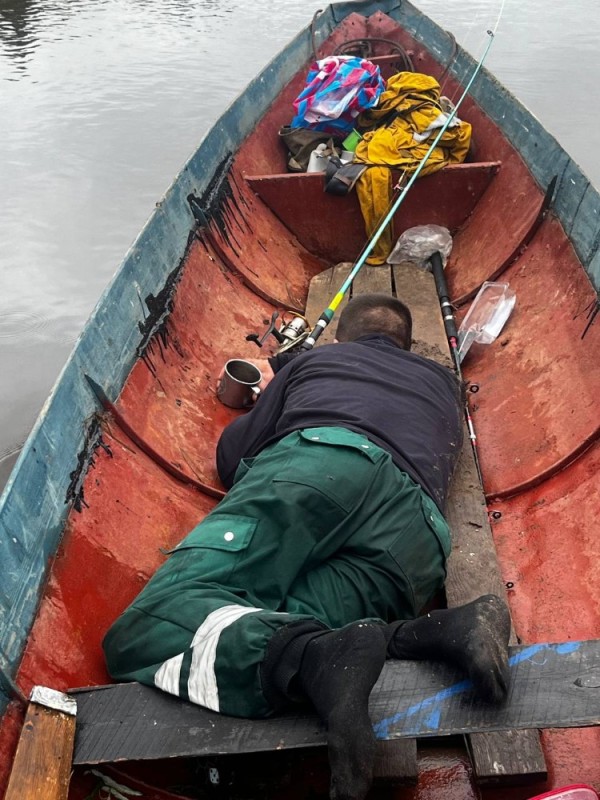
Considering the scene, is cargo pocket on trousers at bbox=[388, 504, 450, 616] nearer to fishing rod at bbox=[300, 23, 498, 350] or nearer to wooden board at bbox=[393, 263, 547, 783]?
wooden board at bbox=[393, 263, 547, 783]

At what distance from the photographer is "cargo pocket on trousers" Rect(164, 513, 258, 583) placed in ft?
5.97

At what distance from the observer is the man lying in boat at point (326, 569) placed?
150 cm

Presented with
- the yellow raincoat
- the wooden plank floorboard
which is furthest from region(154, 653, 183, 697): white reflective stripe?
the yellow raincoat

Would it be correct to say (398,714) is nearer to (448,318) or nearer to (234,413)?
(234,413)

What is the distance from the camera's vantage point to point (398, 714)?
5.07ft

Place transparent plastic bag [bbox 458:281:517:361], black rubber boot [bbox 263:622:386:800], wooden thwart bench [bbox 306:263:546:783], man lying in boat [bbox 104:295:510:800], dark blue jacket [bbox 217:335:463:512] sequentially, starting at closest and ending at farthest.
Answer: black rubber boot [bbox 263:622:386:800]
man lying in boat [bbox 104:295:510:800]
wooden thwart bench [bbox 306:263:546:783]
dark blue jacket [bbox 217:335:463:512]
transparent plastic bag [bbox 458:281:517:361]

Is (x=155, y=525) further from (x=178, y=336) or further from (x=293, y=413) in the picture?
(x=178, y=336)

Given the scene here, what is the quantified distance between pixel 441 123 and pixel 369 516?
3.96m

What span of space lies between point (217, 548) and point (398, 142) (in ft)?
13.1

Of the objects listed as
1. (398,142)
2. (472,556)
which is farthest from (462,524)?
(398,142)

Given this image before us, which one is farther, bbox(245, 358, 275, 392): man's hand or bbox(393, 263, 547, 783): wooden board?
bbox(245, 358, 275, 392): man's hand

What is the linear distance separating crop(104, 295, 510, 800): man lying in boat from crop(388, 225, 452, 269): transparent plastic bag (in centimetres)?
230

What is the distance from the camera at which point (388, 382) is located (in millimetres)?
2445

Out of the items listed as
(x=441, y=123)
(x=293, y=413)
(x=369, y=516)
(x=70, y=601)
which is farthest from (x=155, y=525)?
(x=441, y=123)
